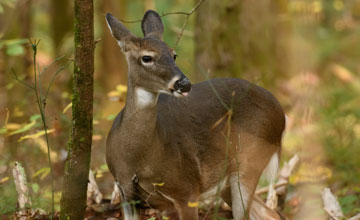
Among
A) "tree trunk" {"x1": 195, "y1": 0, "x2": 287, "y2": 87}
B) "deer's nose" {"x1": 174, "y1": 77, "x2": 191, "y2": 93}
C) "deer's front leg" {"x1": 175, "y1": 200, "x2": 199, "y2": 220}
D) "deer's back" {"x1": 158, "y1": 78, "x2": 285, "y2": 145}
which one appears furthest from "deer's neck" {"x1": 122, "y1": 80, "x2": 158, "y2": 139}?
"tree trunk" {"x1": 195, "y1": 0, "x2": 287, "y2": 87}

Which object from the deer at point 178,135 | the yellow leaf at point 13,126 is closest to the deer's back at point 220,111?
the deer at point 178,135

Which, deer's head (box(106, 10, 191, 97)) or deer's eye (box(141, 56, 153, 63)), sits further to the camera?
deer's eye (box(141, 56, 153, 63))

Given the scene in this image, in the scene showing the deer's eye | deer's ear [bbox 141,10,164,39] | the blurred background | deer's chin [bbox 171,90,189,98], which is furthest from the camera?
the blurred background

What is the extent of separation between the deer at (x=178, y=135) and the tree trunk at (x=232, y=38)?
2563 mm

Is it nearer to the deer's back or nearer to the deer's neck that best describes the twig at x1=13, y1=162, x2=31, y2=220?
the deer's neck

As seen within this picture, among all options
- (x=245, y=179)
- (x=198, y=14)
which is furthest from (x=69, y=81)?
(x=245, y=179)

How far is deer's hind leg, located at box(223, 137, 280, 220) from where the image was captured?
205 inches

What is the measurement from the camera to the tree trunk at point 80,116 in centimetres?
402

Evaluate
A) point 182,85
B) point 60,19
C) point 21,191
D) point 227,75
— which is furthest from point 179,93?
point 60,19

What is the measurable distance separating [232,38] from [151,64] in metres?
4.38

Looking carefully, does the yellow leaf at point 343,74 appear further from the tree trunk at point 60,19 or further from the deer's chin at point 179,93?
the deer's chin at point 179,93

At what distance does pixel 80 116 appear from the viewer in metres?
4.13

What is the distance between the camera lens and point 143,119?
4.40 meters

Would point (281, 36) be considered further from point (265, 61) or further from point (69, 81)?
point (69, 81)
